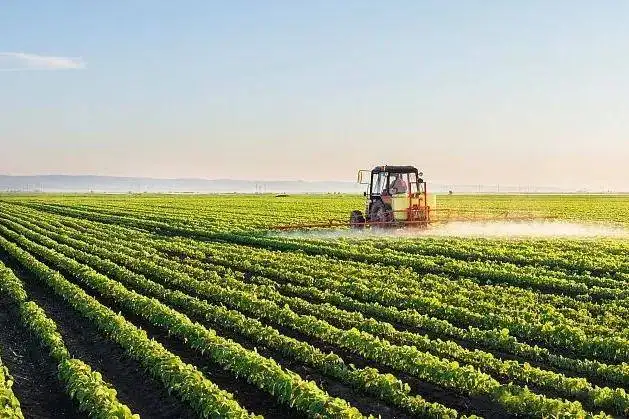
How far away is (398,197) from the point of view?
28016mm

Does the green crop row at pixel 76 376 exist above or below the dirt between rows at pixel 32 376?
above

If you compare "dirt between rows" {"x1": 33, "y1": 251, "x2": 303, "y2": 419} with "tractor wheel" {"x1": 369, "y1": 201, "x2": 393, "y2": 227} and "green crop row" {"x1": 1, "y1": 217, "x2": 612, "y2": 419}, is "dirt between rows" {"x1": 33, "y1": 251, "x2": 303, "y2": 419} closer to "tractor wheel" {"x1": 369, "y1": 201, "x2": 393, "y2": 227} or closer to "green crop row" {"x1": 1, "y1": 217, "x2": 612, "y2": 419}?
"green crop row" {"x1": 1, "y1": 217, "x2": 612, "y2": 419}

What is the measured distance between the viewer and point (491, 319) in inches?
483

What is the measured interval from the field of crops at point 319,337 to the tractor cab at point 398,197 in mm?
7139

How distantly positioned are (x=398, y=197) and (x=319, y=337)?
17.2 meters

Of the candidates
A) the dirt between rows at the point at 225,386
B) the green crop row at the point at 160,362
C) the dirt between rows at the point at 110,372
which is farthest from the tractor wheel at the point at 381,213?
the dirt between rows at the point at 225,386

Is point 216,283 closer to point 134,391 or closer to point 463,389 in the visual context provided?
point 134,391

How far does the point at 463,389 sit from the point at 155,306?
6.36 metres

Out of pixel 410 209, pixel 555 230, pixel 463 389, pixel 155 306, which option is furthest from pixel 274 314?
pixel 555 230

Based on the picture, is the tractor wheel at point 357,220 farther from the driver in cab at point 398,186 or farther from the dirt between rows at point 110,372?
the dirt between rows at point 110,372

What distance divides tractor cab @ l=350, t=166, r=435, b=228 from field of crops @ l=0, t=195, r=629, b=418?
23.4 ft

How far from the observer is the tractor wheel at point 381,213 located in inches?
1116

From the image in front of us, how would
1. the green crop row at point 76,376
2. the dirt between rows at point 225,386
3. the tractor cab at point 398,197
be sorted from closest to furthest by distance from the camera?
the green crop row at point 76,376, the dirt between rows at point 225,386, the tractor cab at point 398,197

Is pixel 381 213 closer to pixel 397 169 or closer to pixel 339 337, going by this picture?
pixel 397 169
